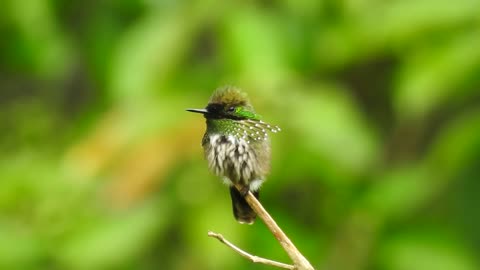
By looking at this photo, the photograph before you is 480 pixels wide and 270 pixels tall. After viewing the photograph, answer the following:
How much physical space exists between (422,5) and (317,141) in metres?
0.53

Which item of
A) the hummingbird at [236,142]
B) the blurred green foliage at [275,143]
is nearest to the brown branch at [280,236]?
the hummingbird at [236,142]

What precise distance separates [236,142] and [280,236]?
103 millimetres

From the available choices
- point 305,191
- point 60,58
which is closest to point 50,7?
point 60,58

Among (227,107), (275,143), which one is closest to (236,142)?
(227,107)

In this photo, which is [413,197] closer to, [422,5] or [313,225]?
[313,225]

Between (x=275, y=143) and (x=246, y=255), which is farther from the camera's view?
(x=275, y=143)

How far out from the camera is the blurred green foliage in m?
3.11

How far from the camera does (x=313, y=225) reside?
3711mm

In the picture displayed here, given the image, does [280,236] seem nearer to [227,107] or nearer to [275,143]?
[227,107]

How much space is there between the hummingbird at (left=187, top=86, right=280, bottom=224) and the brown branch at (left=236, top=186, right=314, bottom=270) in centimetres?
1

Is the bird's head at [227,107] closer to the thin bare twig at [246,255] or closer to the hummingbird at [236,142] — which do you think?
the hummingbird at [236,142]

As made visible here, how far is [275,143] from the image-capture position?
2.89m

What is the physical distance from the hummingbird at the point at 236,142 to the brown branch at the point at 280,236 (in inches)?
0.4

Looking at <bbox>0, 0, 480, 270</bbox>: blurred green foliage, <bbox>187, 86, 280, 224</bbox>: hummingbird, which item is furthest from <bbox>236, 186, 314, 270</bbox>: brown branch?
<bbox>0, 0, 480, 270</bbox>: blurred green foliage
